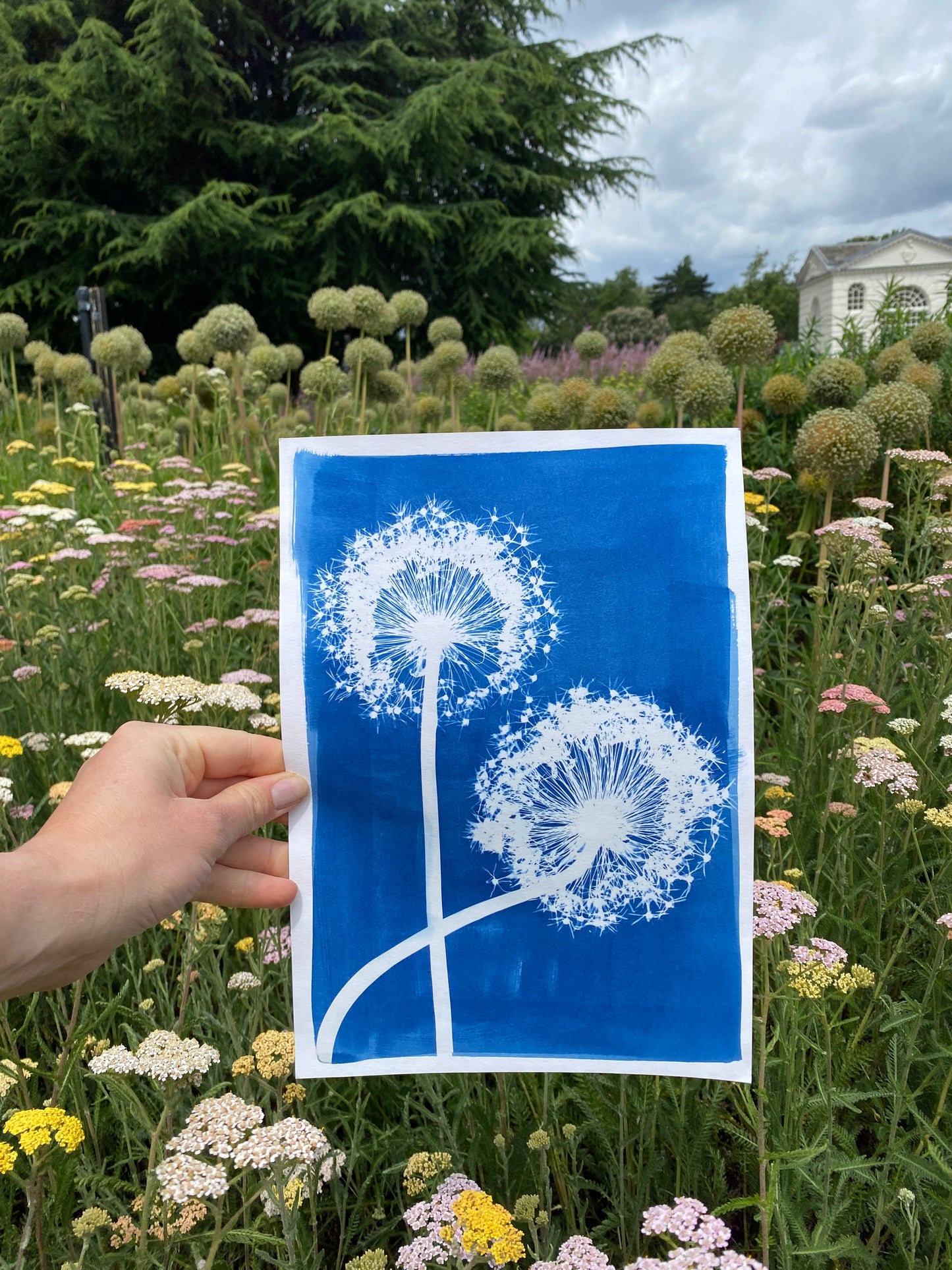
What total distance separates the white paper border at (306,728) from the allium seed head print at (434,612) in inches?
2.8

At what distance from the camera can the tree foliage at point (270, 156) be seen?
16078mm

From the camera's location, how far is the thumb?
1165mm

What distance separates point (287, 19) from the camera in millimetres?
18141

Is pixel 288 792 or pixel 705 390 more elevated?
pixel 705 390

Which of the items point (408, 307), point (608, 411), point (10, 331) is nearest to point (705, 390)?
point (608, 411)

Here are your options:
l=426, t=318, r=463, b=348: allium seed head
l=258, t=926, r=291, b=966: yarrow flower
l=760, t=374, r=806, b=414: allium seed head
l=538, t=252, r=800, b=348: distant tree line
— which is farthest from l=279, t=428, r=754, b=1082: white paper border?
l=538, t=252, r=800, b=348: distant tree line

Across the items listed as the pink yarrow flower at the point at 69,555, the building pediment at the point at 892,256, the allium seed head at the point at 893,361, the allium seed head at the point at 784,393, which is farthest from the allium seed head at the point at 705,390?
the building pediment at the point at 892,256

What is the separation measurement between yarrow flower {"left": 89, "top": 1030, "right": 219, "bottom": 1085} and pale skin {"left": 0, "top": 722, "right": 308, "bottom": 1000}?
0.12 metres

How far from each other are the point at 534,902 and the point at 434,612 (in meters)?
0.42

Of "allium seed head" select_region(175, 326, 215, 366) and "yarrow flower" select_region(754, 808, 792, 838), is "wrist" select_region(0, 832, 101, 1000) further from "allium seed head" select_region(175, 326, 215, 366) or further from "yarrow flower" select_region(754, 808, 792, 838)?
"allium seed head" select_region(175, 326, 215, 366)

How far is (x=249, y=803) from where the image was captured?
1171 millimetres

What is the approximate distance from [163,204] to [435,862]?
19.0 meters

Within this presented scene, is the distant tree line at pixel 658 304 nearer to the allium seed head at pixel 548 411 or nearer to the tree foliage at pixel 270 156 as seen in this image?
the tree foliage at pixel 270 156

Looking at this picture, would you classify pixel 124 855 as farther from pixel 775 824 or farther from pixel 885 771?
pixel 885 771
